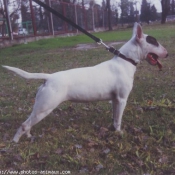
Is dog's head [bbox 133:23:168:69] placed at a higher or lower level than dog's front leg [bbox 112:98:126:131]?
higher

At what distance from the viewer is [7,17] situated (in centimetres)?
2062

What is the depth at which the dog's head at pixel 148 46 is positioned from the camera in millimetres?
4012

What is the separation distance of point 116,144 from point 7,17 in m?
18.8

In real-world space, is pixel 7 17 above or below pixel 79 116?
above

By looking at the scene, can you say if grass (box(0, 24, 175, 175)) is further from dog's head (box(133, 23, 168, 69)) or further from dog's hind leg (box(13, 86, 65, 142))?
dog's head (box(133, 23, 168, 69))

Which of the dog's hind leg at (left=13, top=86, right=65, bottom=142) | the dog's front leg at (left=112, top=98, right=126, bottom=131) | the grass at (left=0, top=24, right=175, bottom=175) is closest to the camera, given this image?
the grass at (left=0, top=24, right=175, bottom=175)

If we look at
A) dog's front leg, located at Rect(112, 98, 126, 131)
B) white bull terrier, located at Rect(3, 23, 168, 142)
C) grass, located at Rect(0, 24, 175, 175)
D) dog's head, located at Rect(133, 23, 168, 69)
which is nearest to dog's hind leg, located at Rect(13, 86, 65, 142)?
white bull terrier, located at Rect(3, 23, 168, 142)

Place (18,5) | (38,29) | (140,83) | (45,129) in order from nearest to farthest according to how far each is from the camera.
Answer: (45,129) → (140,83) → (38,29) → (18,5)

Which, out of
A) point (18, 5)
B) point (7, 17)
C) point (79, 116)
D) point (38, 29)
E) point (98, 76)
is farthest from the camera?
point (18, 5)

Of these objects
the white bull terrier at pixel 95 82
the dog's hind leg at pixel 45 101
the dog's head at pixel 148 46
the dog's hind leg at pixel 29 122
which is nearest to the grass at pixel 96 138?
the dog's hind leg at pixel 29 122

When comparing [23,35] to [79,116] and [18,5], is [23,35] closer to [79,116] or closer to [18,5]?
[18,5]

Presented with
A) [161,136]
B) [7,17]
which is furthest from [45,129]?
[7,17]

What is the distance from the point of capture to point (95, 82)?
3787mm

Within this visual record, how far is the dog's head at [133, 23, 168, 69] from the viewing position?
4.01 m
